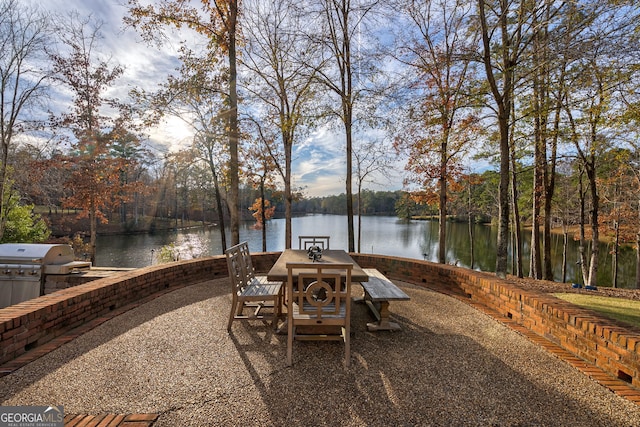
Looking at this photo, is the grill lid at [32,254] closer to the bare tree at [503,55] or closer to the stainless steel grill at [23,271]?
the stainless steel grill at [23,271]

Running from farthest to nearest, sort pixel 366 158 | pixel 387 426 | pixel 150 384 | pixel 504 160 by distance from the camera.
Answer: pixel 366 158 < pixel 504 160 < pixel 150 384 < pixel 387 426

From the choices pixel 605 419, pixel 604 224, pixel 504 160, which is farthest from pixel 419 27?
pixel 604 224

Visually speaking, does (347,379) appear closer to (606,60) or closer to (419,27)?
(606,60)

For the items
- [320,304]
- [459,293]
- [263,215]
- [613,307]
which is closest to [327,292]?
[320,304]

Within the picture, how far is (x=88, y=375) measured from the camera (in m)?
2.03

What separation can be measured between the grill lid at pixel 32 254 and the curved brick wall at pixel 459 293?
59.2 inches

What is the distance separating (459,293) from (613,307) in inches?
82.4

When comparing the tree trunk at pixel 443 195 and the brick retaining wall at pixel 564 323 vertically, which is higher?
the tree trunk at pixel 443 195

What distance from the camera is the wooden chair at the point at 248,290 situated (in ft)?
9.20

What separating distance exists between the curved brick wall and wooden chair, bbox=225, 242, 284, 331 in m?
1.56

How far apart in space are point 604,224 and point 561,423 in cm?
1578

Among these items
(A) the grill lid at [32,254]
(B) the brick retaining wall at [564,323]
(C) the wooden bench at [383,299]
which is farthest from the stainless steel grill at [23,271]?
(B) the brick retaining wall at [564,323]

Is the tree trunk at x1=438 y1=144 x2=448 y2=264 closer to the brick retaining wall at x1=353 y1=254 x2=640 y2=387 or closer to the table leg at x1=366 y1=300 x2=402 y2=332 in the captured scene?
the brick retaining wall at x1=353 y1=254 x2=640 y2=387

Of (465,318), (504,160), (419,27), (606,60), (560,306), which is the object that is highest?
(419,27)
